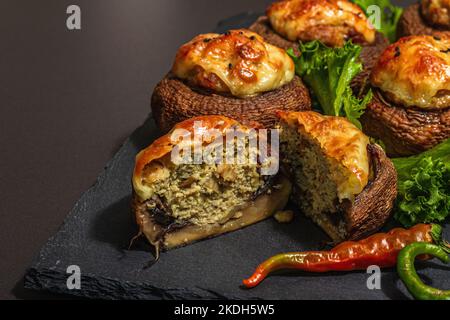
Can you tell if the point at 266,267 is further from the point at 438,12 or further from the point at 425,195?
the point at 438,12

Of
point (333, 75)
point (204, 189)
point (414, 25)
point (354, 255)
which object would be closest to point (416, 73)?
point (333, 75)

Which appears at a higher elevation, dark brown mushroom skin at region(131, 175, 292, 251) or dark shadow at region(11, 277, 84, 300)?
dark brown mushroom skin at region(131, 175, 292, 251)

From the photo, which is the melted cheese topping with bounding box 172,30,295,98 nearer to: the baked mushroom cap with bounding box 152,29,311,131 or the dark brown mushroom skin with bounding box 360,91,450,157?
the baked mushroom cap with bounding box 152,29,311,131

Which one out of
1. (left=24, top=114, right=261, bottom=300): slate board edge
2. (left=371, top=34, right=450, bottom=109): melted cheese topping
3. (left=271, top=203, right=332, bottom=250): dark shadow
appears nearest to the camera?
(left=24, top=114, right=261, bottom=300): slate board edge

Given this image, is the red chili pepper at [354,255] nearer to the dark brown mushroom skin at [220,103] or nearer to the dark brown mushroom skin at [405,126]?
the dark brown mushroom skin at [405,126]

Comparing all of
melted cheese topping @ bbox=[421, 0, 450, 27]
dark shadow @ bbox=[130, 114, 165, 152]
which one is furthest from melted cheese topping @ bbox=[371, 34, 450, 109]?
dark shadow @ bbox=[130, 114, 165, 152]

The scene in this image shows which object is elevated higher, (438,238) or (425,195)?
(425,195)

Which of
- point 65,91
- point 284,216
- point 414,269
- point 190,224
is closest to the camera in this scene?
point 414,269

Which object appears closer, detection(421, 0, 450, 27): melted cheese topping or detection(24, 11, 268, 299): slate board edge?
detection(24, 11, 268, 299): slate board edge
